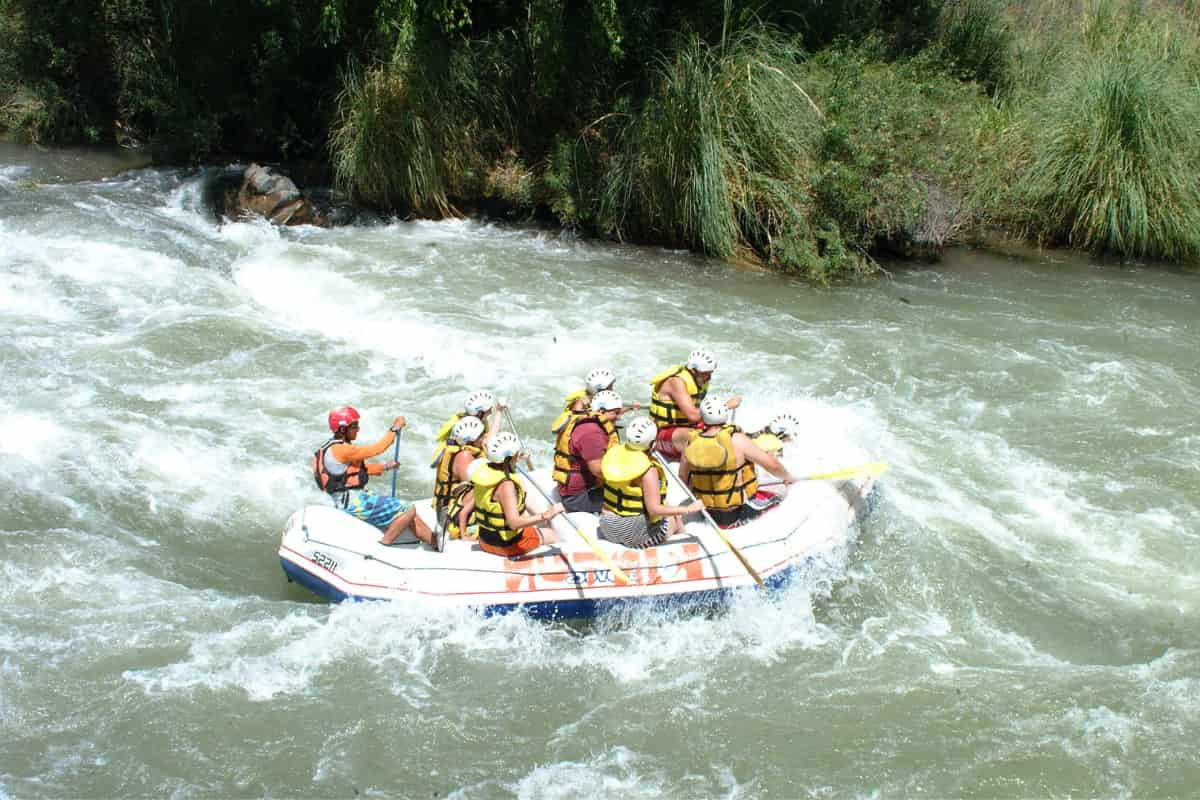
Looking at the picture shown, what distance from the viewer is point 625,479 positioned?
6449 millimetres

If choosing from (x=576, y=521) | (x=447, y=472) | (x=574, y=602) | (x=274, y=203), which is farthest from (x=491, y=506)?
(x=274, y=203)

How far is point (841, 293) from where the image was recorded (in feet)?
39.9

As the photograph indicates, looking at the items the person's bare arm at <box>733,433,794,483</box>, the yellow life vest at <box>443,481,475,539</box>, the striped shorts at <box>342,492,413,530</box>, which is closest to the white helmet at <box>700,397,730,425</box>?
the person's bare arm at <box>733,433,794,483</box>

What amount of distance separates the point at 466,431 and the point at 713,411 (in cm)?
148

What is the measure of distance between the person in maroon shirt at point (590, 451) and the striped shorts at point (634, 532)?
1.39ft

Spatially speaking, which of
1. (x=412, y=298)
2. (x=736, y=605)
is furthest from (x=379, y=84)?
(x=736, y=605)

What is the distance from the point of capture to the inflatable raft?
6.37 m

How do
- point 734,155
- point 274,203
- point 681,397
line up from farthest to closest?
point 274,203, point 734,155, point 681,397

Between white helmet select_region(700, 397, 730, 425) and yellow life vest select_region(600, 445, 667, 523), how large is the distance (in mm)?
424

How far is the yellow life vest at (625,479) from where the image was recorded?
6469 millimetres

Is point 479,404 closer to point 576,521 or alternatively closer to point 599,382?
point 599,382

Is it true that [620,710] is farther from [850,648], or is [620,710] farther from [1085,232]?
[1085,232]

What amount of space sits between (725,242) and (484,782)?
8.44 meters

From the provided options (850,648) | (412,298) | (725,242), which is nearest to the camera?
(850,648)
